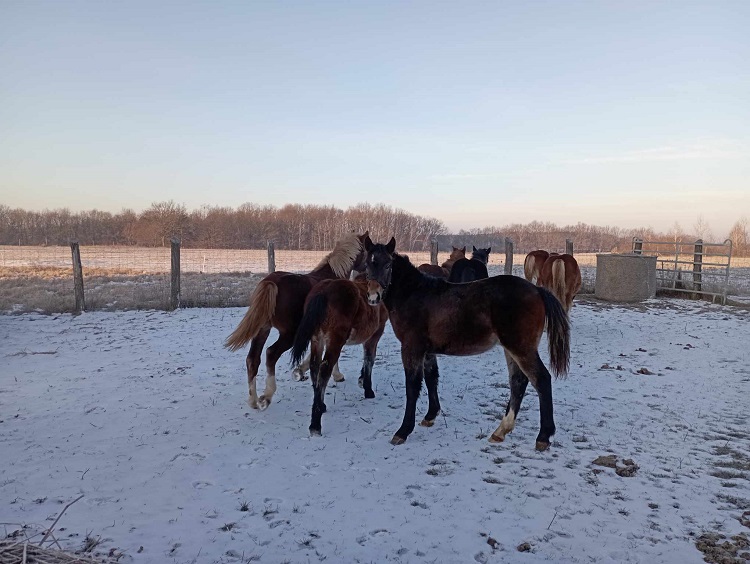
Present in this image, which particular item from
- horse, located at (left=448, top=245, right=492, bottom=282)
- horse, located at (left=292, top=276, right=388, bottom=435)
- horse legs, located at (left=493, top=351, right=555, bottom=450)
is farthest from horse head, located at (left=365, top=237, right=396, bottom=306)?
horse, located at (left=448, top=245, right=492, bottom=282)

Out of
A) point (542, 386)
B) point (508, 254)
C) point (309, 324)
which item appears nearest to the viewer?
point (542, 386)

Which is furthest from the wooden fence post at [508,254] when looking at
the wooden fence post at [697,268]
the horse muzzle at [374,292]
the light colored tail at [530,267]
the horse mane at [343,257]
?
the horse muzzle at [374,292]

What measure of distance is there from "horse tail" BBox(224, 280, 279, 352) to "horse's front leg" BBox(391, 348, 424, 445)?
1.74 meters

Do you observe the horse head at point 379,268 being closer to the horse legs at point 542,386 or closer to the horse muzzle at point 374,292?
the horse muzzle at point 374,292

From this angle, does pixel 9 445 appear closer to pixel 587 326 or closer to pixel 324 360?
pixel 324 360

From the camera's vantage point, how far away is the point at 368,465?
4.06 meters

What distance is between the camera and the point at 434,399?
5.05 m

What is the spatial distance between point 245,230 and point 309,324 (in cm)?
3855

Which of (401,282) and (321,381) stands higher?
(401,282)

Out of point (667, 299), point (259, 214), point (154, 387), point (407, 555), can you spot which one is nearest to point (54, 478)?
point (154, 387)

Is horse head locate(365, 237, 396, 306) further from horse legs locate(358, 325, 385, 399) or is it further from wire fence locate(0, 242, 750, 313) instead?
wire fence locate(0, 242, 750, 313)

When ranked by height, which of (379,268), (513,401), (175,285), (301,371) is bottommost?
(301,371)

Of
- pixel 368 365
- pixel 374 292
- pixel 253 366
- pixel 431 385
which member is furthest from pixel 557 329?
pixel 253 366

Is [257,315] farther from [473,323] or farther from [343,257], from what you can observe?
[473,323]
